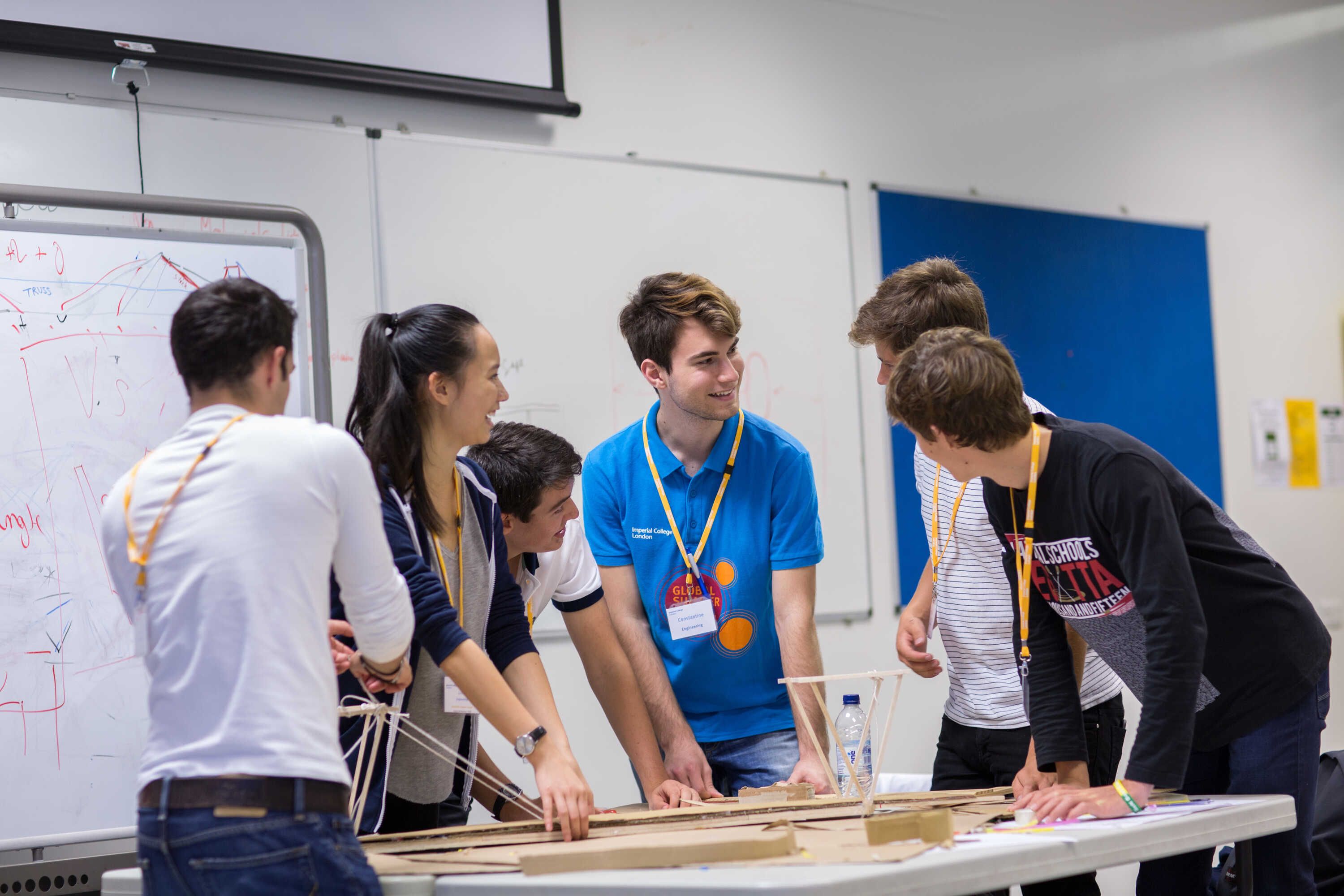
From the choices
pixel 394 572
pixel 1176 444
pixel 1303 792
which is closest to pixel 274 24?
pixel 394 572

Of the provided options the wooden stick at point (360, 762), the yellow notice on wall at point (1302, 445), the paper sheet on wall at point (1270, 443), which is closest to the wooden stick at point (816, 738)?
the wooden stick at point (360, 762)

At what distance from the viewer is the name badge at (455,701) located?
168 cm

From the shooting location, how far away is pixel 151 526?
4.06 ft

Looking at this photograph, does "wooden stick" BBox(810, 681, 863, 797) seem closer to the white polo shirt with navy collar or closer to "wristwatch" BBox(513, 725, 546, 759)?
"wristwatch" BBox(513, 725, 546, 759)

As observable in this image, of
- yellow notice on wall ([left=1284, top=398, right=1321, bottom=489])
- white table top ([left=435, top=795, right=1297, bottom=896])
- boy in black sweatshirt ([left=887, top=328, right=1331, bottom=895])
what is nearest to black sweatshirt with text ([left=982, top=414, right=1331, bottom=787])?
boy in black sweatshirt ([left=887, top=328, right=1331, bottom=895])

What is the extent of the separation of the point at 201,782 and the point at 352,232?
2.10 meters

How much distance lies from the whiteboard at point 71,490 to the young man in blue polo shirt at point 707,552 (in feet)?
3.40

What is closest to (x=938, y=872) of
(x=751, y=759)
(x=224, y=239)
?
(x=751, y=759)

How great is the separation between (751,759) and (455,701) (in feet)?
Answer: 2.44

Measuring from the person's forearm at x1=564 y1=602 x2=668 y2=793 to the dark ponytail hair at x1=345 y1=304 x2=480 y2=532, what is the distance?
545mm

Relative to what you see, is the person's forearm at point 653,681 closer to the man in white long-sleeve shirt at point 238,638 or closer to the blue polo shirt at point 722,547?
the blue polo shirt at point 722,547

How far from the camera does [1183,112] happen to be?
15.0 feet

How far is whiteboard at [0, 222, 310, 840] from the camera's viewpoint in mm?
2410

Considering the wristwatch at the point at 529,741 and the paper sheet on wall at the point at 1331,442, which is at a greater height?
the paper sheet on wall at the point at 1331,442
